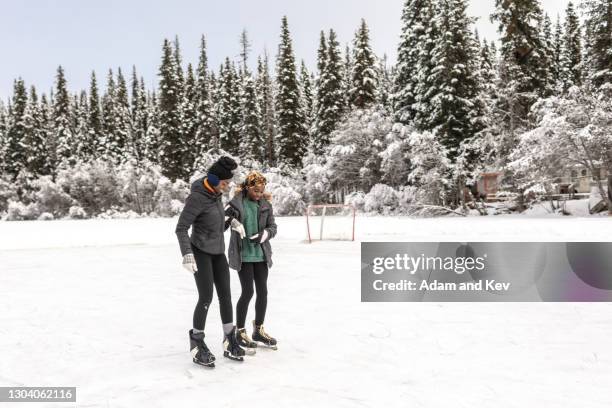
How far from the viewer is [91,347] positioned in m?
5.33

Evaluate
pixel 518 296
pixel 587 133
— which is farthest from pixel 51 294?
pixel 587 133

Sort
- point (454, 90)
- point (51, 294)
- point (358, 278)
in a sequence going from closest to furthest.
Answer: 1. point (51, 294)
2. point (358, 278)
3. point (454, 90)

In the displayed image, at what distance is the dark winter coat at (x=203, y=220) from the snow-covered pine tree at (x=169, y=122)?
144 ft

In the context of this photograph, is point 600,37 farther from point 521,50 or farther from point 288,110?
point 288,110

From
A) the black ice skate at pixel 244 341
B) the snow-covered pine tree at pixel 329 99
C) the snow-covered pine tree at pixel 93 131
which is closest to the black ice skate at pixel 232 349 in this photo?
the black ice skate at pixel 244 341

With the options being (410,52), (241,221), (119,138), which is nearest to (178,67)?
(119,138)

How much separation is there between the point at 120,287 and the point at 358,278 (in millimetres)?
4355

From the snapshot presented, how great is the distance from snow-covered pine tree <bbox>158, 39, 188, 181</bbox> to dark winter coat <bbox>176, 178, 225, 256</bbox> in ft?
144

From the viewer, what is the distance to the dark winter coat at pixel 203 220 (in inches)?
173

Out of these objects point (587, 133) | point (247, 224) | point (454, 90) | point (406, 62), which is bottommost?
point (247, 224)

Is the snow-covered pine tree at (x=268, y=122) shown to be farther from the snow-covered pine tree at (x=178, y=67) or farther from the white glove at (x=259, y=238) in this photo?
the white glove at (x=259, y=238)

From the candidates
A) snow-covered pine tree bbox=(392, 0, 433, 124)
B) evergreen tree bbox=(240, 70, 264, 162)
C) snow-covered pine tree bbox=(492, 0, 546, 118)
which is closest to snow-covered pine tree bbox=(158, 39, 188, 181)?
evergreen tree bbox=(240, 70, 264, 162)

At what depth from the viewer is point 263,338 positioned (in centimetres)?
510

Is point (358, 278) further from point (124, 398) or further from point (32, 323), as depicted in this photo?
point (124, 398)
